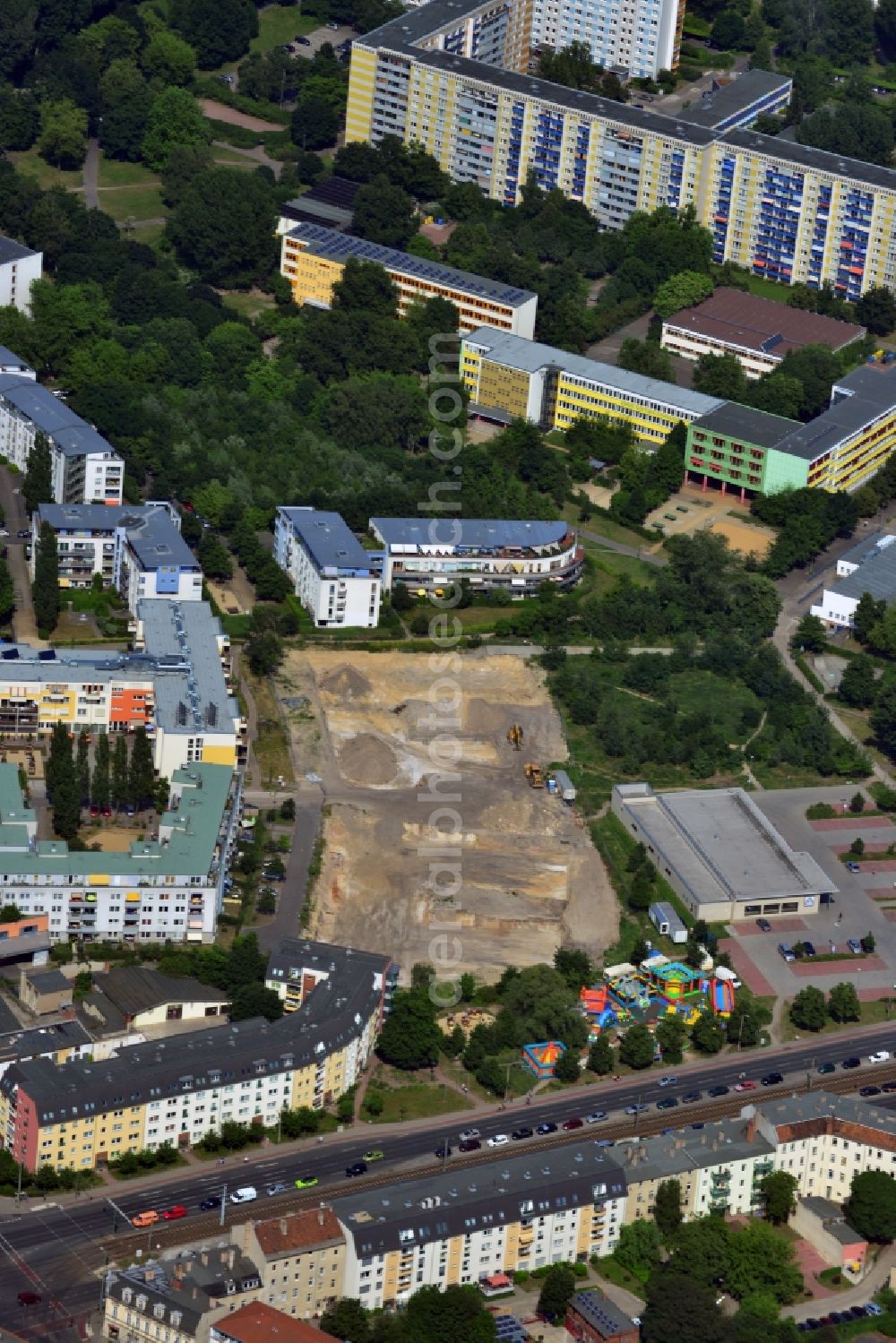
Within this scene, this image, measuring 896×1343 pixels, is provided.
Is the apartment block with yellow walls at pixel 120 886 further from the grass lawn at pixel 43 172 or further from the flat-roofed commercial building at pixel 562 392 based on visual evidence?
the grass lawn at pixel 43 172

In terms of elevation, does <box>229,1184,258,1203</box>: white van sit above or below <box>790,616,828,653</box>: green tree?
above

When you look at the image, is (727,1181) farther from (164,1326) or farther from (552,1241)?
(164,1326)

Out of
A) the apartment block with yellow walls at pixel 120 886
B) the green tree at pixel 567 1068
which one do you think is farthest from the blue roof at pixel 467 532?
the green tree at pixel 567 1068

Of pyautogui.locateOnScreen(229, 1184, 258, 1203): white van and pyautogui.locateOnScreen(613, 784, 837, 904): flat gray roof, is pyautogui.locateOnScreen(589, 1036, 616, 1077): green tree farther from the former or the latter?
pyautogui.locateOnScreen(229, 1184, 258, 1203): white van

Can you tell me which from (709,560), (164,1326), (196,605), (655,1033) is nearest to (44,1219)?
(164,1326)

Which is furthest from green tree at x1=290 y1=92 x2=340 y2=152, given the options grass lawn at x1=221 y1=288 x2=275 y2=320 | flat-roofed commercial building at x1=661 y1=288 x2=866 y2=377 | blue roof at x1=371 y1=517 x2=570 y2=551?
blue roof at x1=371 y1=517 x2=570 y2=551

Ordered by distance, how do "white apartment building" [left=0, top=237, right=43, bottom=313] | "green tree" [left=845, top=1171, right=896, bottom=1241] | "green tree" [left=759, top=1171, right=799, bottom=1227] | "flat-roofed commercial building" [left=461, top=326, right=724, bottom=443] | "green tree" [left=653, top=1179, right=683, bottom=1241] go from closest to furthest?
"green tree" [left=653, top=1179, right=683, bottom=1241] → "green tree" [left=845, top=1171, right=896, bottom=1241] → "green tree" [left=759, top=1171, right=799, bottom=1227] → "flat-roofed commercial building" [left=461, top=326, right=724, bottom=443] → "white apartment building" [left=0, top=237, right=43, bottom=313]
